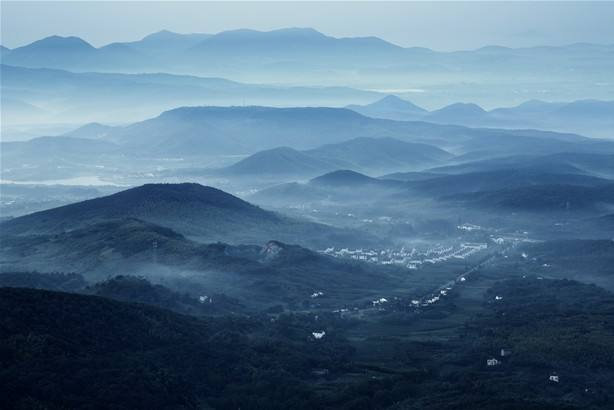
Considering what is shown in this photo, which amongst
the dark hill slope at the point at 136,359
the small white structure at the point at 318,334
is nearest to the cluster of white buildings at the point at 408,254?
the small white structure at the point at 318,334

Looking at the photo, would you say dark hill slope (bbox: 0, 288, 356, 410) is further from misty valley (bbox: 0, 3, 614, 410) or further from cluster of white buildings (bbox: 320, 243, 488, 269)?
cluster of white buildings (bbox: 320, 243, 488, 269)

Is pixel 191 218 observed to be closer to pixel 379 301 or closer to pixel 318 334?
pixel 379 301

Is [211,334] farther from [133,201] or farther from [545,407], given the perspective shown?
[133,201]

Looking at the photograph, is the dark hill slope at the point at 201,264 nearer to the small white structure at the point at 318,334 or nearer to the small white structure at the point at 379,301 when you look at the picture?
the small white structure at the point at 379,301

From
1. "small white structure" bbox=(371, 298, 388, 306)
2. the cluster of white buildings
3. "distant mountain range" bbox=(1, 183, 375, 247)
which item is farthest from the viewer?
"distant mountain range" bbox=(1, 183, 375, 247)

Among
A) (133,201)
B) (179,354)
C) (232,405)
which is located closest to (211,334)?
(179,354)

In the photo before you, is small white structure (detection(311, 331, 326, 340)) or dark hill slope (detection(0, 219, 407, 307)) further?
dark hill slope (detection(0, 219, 407, 307))

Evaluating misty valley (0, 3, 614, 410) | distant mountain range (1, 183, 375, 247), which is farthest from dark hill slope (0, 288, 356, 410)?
distant mountain range (1, 183, 375, 247)
